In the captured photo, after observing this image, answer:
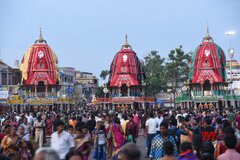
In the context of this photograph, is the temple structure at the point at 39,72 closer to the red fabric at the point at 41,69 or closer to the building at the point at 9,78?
the red fabric at the point at 41,69

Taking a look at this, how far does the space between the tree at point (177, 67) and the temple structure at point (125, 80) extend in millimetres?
7138

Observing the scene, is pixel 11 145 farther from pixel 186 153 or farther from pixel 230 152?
pixel 230 152

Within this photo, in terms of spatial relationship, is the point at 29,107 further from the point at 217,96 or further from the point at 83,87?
the point at 83,87

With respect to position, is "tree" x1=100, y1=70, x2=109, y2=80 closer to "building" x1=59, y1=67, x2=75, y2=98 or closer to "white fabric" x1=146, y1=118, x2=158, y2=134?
"building" x1=59, y1=67, x2=75, y2=98

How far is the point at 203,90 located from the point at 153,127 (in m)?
48.2

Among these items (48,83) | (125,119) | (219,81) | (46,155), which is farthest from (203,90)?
(46,155)

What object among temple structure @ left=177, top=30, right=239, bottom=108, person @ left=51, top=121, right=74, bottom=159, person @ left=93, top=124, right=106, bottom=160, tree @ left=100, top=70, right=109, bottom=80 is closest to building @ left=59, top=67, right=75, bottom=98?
tree @ left=100, top=70, right=109, bottom=80

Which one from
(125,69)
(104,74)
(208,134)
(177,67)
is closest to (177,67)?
(177,67)

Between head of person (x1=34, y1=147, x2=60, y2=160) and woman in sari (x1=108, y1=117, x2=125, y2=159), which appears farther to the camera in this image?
woman in sari (x1=108, y1=117, x2=125, y2=159)

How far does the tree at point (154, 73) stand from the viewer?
75.1 meters

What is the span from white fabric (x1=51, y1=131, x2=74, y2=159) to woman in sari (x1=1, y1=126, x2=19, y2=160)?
72cm

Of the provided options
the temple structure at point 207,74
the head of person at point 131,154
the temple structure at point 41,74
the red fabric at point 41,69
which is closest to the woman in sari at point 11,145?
the head of person at point 131,154

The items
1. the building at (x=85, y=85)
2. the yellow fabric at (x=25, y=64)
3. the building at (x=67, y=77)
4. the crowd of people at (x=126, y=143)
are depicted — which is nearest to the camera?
the crowd of people at (x=126, y=143)

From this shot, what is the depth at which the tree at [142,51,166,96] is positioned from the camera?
246 ft
